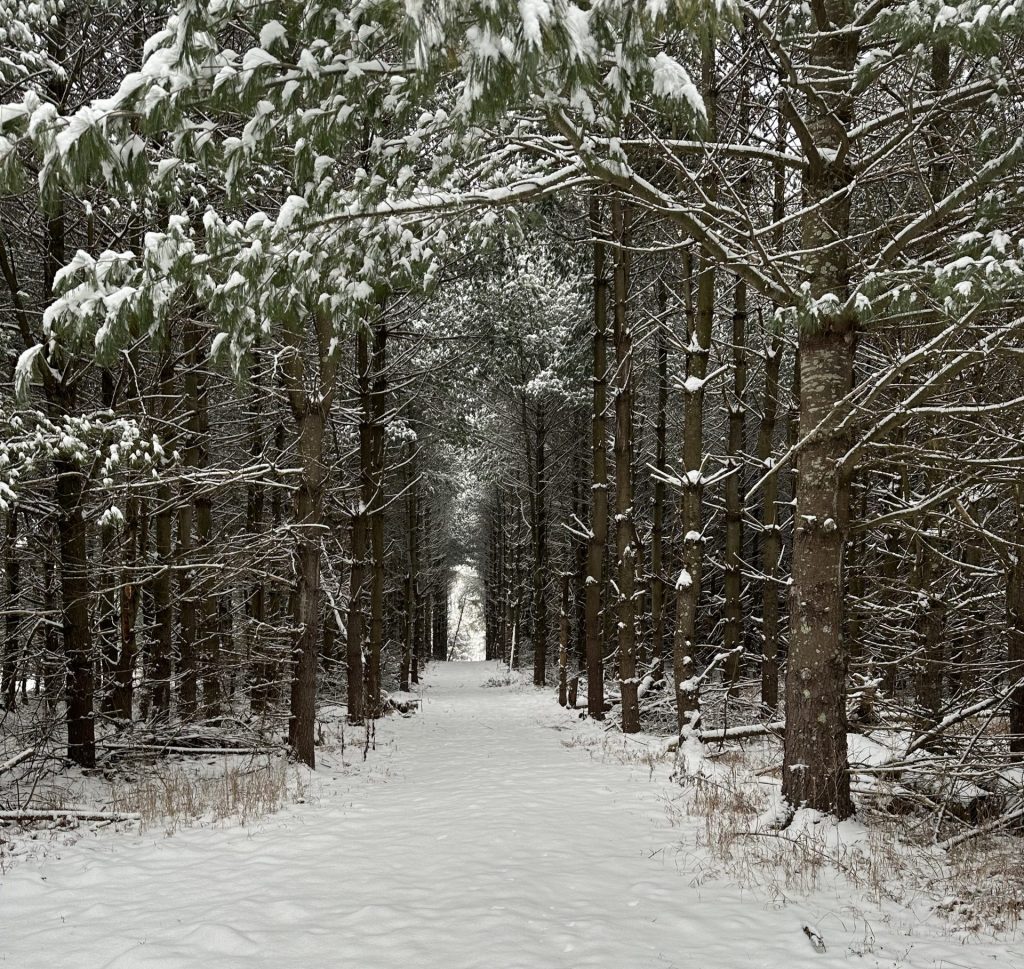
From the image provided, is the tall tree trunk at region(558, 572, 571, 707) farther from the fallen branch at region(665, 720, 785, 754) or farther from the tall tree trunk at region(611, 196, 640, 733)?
the fallen branch at region(665, 720, 785, 754)

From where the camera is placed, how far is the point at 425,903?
4359 millimetres

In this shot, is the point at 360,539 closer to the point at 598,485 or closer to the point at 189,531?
the point at 189,531

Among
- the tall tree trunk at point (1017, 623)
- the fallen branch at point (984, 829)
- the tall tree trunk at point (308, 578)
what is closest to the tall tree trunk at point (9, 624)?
the tall tree trunk at point (308, 578)

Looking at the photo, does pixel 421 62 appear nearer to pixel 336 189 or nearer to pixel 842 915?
pixel 336 189

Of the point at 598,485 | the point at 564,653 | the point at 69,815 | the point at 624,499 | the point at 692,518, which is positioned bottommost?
the point at 564,653

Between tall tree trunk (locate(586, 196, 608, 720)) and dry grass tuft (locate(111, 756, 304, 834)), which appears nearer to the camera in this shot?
dry grass tuft (locate(111, 756, 304, 834))

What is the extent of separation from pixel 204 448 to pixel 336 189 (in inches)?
318

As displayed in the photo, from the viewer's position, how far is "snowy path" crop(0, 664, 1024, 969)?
3.63 metres

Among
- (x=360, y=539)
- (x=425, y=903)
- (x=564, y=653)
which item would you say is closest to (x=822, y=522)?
(x=425, y=903)

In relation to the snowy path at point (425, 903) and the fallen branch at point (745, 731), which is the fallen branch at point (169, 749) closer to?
the snowy path at point (425, 903)

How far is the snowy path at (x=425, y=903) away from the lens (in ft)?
11.9

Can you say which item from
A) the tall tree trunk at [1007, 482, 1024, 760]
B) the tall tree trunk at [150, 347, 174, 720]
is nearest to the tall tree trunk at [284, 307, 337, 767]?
the tall tree trunk at [150, 347, 174, 720]

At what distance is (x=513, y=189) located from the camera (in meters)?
4.70

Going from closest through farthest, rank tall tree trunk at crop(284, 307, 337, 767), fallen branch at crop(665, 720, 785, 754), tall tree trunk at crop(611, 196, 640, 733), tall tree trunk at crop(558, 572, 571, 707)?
fallen branch at crop(665, 720, 785, 754) → tall tree trunk at crop(284, 307, 337, 767) → tall tree trunk at crop(611, 196, 640, 733) → tall tree trunk at crop(558, 572, 571, 707)
